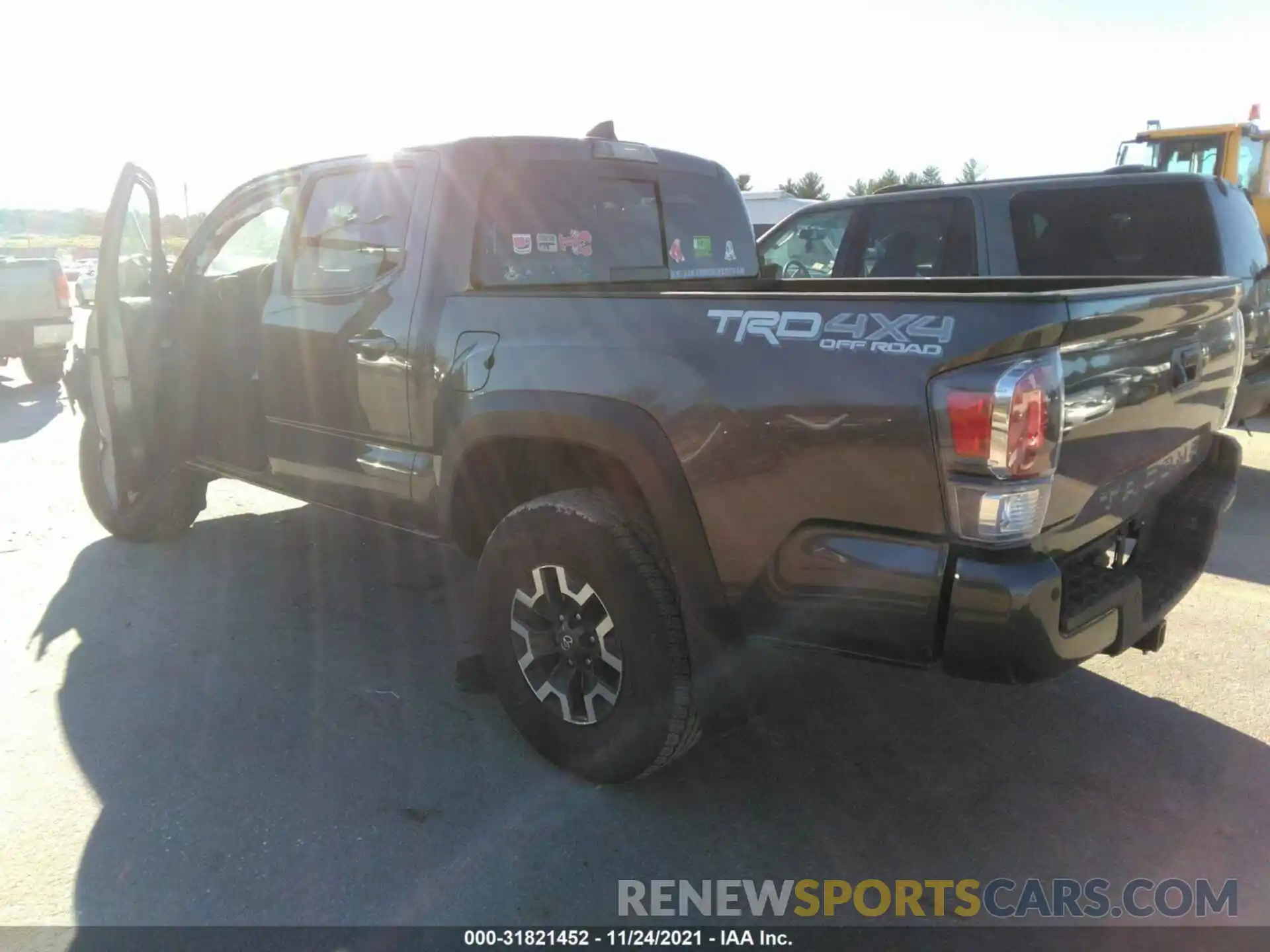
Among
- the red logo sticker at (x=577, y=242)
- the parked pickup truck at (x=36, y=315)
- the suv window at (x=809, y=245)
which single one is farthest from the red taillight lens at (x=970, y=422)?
the parked pickup truck at (x=36, y=315)

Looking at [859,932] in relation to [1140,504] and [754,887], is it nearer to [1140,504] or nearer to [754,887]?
[754,887]

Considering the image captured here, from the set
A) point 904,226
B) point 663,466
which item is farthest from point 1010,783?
point 904,226

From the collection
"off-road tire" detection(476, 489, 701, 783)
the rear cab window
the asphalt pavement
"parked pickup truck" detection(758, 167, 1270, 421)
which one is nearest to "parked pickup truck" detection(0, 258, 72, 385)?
the asphalt pavement

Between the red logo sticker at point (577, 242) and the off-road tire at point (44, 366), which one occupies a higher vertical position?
the red logo sticker at point (577, 242)

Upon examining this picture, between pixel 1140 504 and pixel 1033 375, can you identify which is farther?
pixel 1140 504

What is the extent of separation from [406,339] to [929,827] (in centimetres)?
234

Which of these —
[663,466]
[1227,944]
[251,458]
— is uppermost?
[663,466]

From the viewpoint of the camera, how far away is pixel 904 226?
6.61 meters

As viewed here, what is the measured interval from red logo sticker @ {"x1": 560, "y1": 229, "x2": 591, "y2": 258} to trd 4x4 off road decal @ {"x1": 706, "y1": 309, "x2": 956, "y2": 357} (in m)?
1.35

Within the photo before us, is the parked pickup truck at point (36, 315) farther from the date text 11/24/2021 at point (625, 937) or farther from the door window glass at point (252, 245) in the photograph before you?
the date text 11/24/2021 at point (625, 937)

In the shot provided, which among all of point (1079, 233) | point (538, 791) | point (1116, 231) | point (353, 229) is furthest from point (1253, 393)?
point (353, 229)

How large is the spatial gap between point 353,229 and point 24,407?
827cm

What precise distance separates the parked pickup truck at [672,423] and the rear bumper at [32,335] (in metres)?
7.56

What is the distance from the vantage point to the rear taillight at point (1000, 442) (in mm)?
2027
